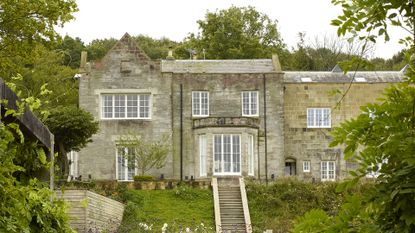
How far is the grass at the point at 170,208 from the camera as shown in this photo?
33.6 meters

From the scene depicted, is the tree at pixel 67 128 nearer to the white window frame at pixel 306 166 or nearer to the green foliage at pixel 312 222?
the white window frame at pixel 306 166

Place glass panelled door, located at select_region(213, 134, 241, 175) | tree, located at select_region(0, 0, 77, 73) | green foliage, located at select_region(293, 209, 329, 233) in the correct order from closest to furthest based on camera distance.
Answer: green foliage, located at select_region(293, 209, 329, 233) < tree, located at select_region(0, 0, 77, 73) < glass panelled door, located at select_region(213, 134, 241, 175)

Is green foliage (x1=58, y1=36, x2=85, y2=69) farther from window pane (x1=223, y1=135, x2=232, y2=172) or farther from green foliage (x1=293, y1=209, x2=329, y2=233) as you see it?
green foliage (x1=293, y1=209, x2=329, y2=233)

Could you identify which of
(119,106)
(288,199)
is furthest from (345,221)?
(119,106)

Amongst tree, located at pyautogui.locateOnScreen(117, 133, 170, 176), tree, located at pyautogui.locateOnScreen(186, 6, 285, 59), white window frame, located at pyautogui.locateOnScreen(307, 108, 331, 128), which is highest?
tree, located at pyautogui.locateOnScreen(186, 6, 285, 59)

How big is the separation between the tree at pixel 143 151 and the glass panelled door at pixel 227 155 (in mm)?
2417

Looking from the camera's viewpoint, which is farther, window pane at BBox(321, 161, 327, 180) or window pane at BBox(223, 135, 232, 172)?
window pane at BBox(321, 161, 327, 180)

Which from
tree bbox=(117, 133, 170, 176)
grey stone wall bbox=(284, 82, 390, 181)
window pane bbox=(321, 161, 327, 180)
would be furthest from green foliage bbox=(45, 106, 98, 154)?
window pane bbox=(321, 161, 327, 180)

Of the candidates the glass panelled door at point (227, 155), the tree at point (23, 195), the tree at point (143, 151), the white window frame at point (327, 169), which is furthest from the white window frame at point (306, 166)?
the tree at point (23, 195)

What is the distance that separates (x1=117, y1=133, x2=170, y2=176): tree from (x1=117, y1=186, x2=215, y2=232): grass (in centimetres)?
498

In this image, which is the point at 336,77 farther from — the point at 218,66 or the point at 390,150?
the point at 390,150

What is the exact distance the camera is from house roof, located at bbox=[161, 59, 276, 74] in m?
48.7

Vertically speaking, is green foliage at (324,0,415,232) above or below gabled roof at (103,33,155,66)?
below

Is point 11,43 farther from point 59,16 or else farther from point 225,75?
point 225,75
